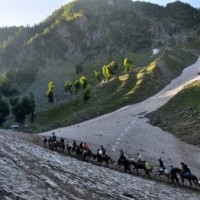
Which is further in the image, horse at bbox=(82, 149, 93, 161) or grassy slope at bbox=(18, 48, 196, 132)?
grassy slope at bbox=(18, 48, 196, 132)

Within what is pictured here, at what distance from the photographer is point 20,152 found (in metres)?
43.8

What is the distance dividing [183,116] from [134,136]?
16.6 meters

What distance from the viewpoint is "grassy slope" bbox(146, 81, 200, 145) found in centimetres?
8538

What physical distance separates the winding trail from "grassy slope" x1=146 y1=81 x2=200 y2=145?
7.36 ft

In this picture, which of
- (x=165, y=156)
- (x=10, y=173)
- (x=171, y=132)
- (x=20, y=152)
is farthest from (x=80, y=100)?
(x=10, y=173)

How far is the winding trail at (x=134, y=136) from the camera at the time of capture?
68.6 metres

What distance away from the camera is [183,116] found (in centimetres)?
9556

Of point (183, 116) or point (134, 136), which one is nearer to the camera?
point (134, 136)

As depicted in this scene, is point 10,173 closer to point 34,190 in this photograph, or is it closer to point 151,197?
point 34,190

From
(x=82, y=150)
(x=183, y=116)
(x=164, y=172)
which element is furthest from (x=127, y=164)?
(x=183, y=116)

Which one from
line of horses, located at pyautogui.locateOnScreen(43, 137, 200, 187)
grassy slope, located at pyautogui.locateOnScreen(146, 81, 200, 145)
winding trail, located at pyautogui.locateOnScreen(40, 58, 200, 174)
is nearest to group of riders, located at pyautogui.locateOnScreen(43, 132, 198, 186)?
line of horses, located at pyautogui.locateOnScreen(43, 137, 200, 187)

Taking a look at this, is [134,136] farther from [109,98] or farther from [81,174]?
[109,98]

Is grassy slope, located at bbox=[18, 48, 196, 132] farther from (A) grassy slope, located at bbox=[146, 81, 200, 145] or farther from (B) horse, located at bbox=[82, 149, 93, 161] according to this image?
(B) horse, located at bbox=[82, 149, 93, 161]

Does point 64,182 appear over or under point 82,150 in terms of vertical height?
under
